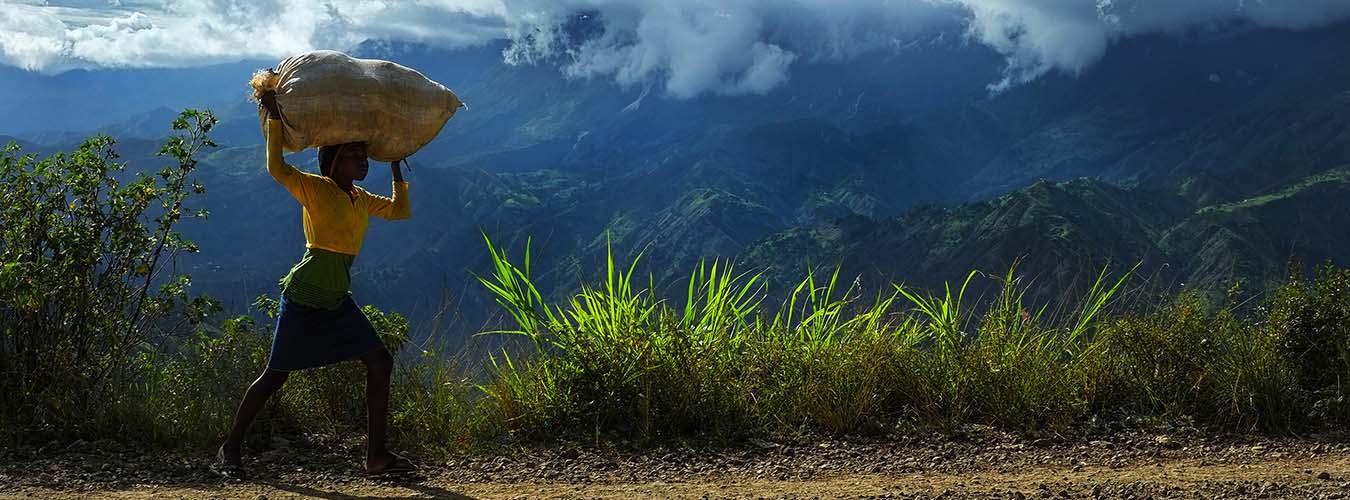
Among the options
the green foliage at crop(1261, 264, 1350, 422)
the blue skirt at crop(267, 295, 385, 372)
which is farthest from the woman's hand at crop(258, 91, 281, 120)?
the green foliage at crop(1261, 264, 1350, 422)

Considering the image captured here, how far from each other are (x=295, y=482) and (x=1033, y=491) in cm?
289

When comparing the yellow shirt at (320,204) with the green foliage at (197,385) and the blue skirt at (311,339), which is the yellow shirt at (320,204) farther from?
the green foliage at (197,385)

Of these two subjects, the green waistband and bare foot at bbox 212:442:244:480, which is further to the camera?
bare foot at bbox 212:442:244:480

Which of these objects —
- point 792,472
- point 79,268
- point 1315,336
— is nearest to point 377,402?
point 792,472

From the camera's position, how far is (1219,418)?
5047mm

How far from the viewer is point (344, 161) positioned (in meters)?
4.39

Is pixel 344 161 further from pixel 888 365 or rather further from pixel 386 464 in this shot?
pixel 888 365

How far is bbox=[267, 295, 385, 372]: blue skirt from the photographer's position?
425 centimetres

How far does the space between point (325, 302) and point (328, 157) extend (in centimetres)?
62

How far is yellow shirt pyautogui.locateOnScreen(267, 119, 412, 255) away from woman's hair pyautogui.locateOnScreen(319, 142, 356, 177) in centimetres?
11

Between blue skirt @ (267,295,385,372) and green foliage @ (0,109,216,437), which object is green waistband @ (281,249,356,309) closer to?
blue skirt @ (267,295,385,372)

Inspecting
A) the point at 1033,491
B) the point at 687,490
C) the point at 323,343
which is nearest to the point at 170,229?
the point at 323,343

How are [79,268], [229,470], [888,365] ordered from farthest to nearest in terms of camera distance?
[888,365] < [79,268] < [229,470]

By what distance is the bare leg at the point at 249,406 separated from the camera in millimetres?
4336
